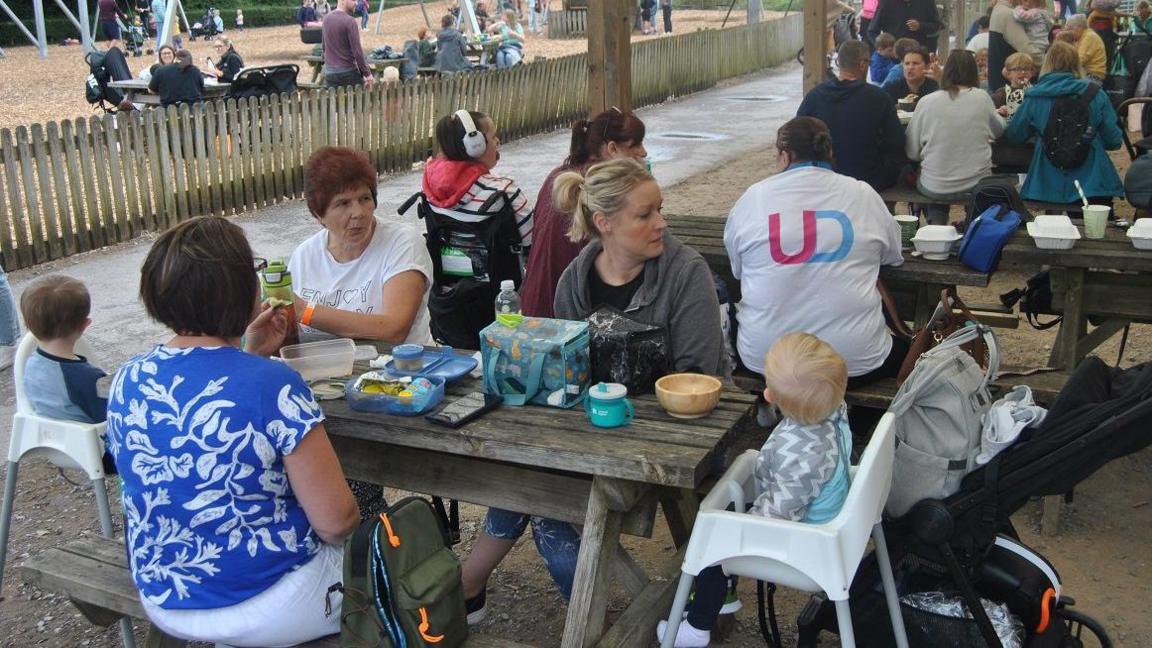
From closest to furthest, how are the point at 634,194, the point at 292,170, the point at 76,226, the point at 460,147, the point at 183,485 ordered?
the point at 183,485 → the point at 634,194 → the point at 460,147 → the point at 76,226 → the point at 292,170

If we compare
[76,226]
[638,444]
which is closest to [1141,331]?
[638,444]

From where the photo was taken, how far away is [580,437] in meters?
2.84

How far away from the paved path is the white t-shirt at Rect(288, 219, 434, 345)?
0.60 m

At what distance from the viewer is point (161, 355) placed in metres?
2.55

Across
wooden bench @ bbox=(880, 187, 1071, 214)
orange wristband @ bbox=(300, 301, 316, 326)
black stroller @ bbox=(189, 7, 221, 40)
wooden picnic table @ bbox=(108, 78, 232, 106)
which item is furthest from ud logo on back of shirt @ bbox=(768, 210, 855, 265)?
black stroller @ bbox=(189, 7, 221, 40)

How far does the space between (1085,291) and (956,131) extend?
232 centimetres

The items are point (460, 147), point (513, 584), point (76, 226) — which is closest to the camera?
point (513, 584)

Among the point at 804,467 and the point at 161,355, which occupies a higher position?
the point at 161,355

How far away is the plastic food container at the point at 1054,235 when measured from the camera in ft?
15.9

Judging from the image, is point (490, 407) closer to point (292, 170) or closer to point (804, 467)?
point (804, 467)

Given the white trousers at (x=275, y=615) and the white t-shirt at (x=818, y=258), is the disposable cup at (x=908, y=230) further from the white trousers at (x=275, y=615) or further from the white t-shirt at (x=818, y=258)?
the white trousers at (x=275, y=615)

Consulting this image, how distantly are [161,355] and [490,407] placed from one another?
879 mm

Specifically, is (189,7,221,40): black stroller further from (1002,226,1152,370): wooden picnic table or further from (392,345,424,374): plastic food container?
(392,345,424,374): plastic food container

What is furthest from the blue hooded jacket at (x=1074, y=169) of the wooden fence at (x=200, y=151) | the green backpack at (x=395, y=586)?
the wooden fence at (x=200, y=151)
